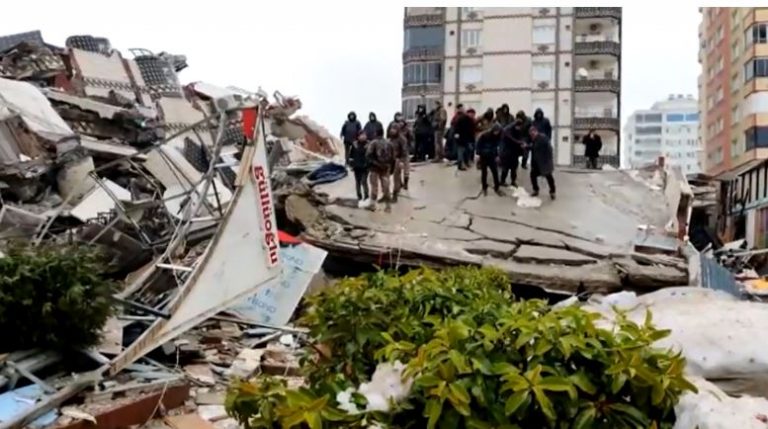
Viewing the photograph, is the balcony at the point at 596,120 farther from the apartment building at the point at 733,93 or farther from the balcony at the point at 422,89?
the balcony at the point at 422,89

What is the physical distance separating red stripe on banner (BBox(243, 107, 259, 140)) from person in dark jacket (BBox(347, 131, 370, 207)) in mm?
4535

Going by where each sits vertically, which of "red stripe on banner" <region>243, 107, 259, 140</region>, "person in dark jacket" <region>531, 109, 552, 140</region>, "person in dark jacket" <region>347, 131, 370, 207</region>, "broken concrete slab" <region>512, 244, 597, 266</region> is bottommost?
"broken concrete slab" <region>512, 244, 597, 266</region>

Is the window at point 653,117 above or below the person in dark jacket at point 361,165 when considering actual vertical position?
above

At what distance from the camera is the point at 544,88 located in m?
41.5

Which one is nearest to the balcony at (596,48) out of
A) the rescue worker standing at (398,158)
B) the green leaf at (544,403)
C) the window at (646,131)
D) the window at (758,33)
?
the window at (758,33)

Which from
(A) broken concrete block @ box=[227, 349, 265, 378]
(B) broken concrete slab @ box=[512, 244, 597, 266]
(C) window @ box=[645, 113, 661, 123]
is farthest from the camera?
(C) window @ box=[645, 113, 661, 123]

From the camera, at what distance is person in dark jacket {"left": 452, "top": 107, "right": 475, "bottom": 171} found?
13445mm

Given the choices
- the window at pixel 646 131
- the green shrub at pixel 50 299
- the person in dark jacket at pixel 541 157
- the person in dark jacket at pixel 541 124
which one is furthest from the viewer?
the window at pixel 646 131

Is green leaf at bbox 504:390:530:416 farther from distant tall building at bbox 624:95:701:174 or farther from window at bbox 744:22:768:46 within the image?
distant tall building at bbox 624:95:701:174

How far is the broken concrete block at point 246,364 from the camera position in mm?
6689

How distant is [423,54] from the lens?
42.3 m

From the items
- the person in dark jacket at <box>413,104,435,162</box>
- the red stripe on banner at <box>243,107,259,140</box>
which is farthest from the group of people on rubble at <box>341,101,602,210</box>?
the red stripe on banner at <box>243,107,259,140</box>

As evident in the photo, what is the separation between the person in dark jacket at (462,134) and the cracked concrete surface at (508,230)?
1.39 ft

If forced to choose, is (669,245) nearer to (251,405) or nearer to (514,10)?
(251,405)
